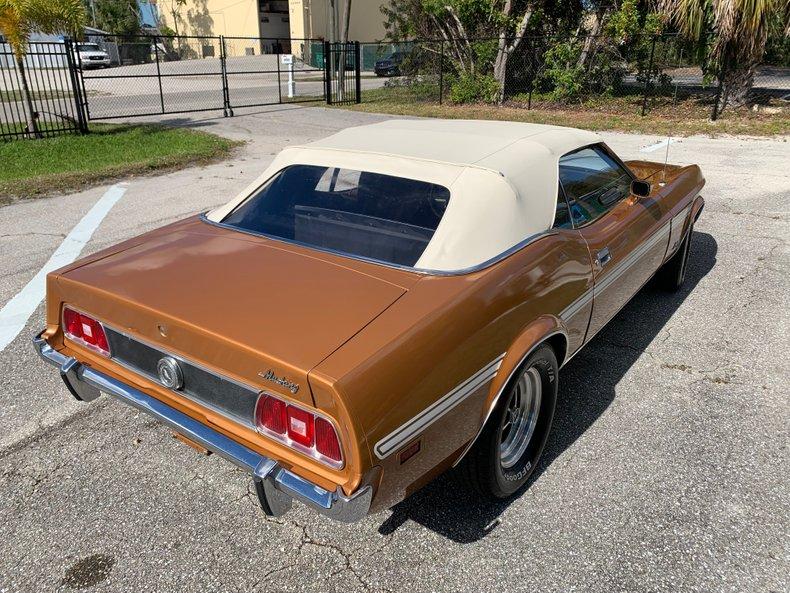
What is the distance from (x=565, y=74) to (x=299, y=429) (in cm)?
1640

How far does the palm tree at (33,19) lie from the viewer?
10602mm

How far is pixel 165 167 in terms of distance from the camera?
31.6ft

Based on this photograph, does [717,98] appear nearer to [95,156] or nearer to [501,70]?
[501,70]

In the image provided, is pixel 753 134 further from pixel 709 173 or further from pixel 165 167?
pixel 165 167

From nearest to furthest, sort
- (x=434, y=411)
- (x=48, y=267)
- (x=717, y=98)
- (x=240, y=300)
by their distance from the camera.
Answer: (x=434, y=411) → (x=240, y=300) → (x=48, y=267) → (x=717, y=98)

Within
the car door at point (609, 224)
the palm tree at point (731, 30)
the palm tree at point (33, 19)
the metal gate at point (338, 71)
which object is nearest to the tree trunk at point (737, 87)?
the palm tree at point (731, 30)

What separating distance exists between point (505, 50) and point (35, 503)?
17.0 m

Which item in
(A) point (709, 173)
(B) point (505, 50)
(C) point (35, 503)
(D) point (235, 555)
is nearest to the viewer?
(D) point (235, 555)

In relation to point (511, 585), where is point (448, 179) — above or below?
above

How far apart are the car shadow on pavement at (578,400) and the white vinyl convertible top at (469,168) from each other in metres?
1.05

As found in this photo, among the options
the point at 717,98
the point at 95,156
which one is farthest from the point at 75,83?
the point at 717,98

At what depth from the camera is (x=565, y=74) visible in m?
16.3

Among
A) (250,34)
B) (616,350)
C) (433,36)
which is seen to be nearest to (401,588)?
(616,350)

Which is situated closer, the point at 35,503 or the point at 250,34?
the point at 35,503
